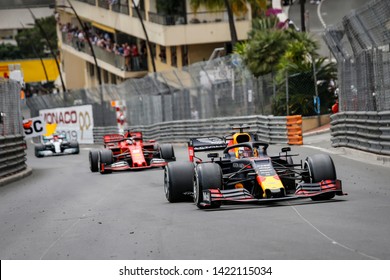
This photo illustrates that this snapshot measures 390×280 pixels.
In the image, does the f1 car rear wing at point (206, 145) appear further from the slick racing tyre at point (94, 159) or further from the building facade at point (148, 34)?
the building facade at point (148, 34)

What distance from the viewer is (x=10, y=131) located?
1020 inches

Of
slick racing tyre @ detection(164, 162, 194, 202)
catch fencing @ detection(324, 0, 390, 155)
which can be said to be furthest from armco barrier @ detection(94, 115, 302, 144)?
slick racing tyre @ detection(164, 162, 194, 202)

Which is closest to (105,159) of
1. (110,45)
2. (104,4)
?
(104,4)

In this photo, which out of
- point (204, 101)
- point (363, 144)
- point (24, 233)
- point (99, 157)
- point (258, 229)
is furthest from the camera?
point (204, 101)

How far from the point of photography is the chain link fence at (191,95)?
34.1 m

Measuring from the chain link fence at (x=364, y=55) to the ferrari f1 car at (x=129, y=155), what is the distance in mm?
4830

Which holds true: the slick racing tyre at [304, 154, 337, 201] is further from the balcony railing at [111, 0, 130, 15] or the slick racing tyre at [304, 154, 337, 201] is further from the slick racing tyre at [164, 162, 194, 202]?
A: the balcony railing at [111, 0, 130, 15]

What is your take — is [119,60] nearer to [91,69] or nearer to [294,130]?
[91,69]

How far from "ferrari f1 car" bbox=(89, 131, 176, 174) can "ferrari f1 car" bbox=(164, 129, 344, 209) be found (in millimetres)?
9159

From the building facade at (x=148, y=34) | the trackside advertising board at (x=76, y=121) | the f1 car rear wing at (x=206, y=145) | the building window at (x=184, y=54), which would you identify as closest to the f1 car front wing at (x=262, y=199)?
the f1 car rear wing at (x=206, y=145)
